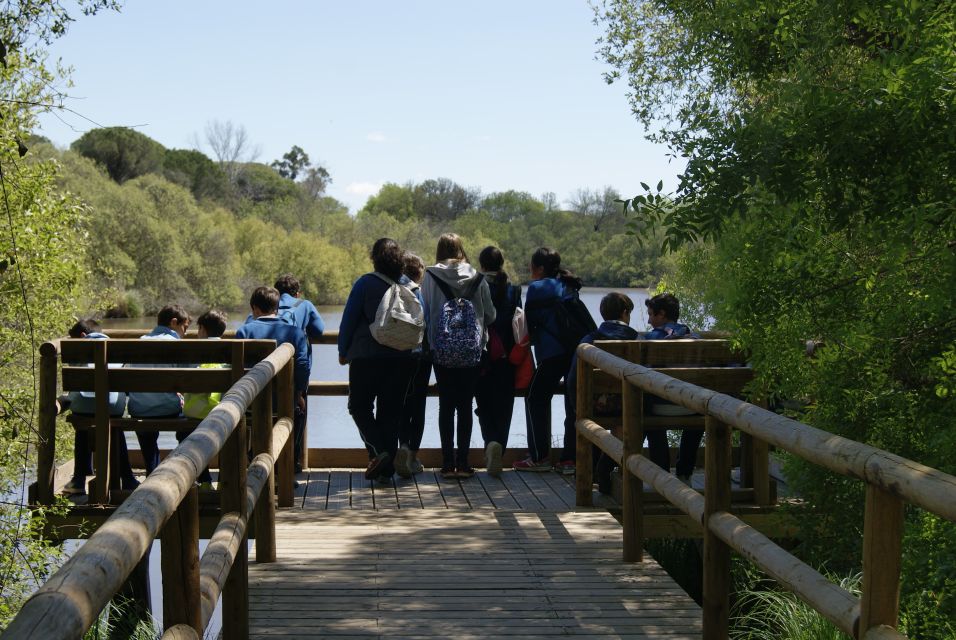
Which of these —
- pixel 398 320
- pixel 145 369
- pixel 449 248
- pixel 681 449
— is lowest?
pixel 681 449

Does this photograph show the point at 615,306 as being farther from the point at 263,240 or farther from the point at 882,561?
the point at 263,240

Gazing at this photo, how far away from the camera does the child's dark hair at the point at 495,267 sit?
733 centimetres

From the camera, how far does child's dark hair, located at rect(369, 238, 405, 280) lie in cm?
695

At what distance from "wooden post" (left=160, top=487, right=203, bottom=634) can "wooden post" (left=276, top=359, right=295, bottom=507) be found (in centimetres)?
310

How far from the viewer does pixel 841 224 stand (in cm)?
482

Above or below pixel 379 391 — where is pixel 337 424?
below

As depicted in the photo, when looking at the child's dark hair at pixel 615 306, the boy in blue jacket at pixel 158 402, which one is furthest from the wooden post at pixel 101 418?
the child's dark hair at pixel 615 306

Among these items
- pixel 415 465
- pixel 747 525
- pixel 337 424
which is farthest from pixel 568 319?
pixel 337 424

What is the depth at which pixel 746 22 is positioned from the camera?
5.41 meters

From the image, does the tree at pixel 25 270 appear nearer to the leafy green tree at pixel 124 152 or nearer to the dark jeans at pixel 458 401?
the dark jeans at pixel 458 401

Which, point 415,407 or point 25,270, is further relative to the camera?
point 25,270

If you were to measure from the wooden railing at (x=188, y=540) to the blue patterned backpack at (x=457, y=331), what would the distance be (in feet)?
4.59

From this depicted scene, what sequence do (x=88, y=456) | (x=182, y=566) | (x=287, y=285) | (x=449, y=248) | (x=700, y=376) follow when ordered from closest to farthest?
1. (x=182, y=566)
2. (x=700, y=376)
3. (x=88, y=456)
4. (x=449, y=248)
5. (x=287, y=285)

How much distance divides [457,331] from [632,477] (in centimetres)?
196
